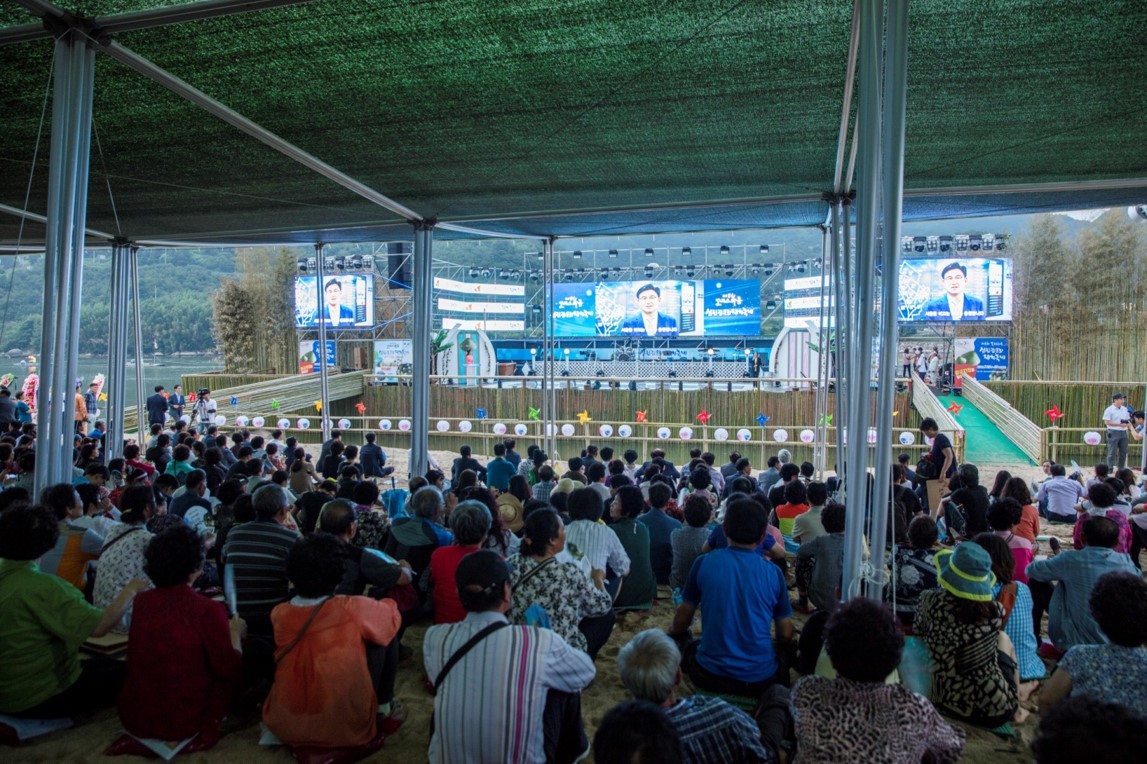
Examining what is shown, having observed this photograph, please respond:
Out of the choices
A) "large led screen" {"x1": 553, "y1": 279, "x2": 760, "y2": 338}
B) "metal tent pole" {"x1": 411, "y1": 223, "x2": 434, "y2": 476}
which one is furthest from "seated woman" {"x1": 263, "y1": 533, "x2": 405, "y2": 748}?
"large led screen" {"x1": 553, "y1": 279, "x2": 760, "y2": 338}

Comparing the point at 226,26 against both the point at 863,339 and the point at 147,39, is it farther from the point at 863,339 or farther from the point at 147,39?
the point at 863,339

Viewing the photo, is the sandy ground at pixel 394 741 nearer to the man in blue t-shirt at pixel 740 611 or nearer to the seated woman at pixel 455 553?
the seated woman at pixel 455 553

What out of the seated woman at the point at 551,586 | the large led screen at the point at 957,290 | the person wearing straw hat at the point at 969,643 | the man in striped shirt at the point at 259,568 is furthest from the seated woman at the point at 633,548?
the large led screen at the point at 957,290

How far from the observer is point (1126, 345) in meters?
21.5

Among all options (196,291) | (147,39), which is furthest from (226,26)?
(196,291)

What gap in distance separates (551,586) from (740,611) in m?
0.72

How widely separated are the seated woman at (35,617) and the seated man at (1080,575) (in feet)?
13.0

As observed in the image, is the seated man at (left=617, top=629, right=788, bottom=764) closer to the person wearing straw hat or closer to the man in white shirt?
the person wearing straw hat

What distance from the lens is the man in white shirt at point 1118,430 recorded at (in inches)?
418

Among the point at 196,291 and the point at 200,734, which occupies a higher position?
the point at 196,291

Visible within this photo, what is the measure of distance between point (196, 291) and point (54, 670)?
1914 inches

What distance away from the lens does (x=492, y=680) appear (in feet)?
6.93

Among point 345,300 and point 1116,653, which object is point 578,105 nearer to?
point 1116,653

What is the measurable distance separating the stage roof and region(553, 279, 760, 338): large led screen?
18063 millimetres
